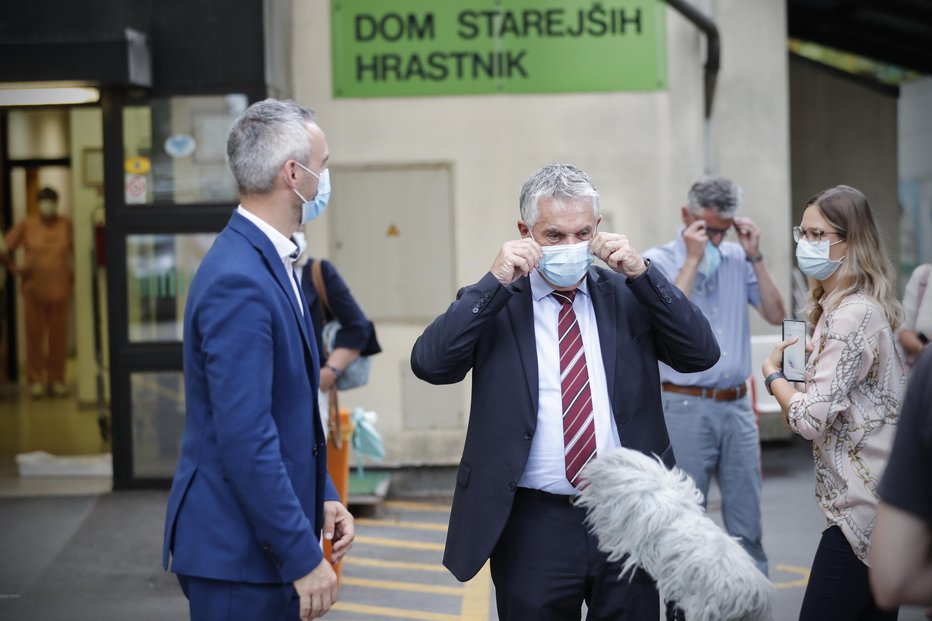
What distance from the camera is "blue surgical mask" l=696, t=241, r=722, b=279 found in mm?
5852

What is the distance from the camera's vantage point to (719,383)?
223 inches

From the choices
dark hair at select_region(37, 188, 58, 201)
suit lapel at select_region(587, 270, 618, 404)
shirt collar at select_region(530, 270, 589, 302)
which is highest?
dark hair at select_region(37, 188, 58, 201)

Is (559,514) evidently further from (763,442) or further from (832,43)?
(832,43)

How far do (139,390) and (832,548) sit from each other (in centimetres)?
599

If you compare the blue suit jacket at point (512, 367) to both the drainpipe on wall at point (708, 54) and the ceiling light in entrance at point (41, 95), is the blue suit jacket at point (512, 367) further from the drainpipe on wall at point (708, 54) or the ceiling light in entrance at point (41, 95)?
the ceiling light in entrance at point (41, 95)

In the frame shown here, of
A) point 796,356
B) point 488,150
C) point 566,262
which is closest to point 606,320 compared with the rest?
point 566,262

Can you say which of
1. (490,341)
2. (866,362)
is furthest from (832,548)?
(490,341)

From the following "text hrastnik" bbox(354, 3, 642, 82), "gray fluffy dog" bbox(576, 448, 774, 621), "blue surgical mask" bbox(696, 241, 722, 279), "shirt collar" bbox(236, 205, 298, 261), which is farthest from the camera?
"text hrastnik" bbox(354, 3, 642, 82)

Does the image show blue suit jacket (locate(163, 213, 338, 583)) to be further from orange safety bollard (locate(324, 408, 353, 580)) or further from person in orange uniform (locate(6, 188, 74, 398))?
person in orange uniform (locate(6, 188, 74, 398))

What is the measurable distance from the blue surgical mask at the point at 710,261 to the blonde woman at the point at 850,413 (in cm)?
183

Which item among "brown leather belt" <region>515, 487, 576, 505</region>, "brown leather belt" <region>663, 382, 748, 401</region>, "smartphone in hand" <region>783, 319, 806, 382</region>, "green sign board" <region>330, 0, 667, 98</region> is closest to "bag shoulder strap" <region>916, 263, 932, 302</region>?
"brown leather belt" <region>663, 382, 748, 401</region>

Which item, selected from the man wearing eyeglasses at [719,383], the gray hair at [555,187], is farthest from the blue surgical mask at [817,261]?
the man wearing eyeglasses at [719,383]

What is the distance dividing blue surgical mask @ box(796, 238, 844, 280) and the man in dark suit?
2.55 feet

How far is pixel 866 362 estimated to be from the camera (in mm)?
3773
